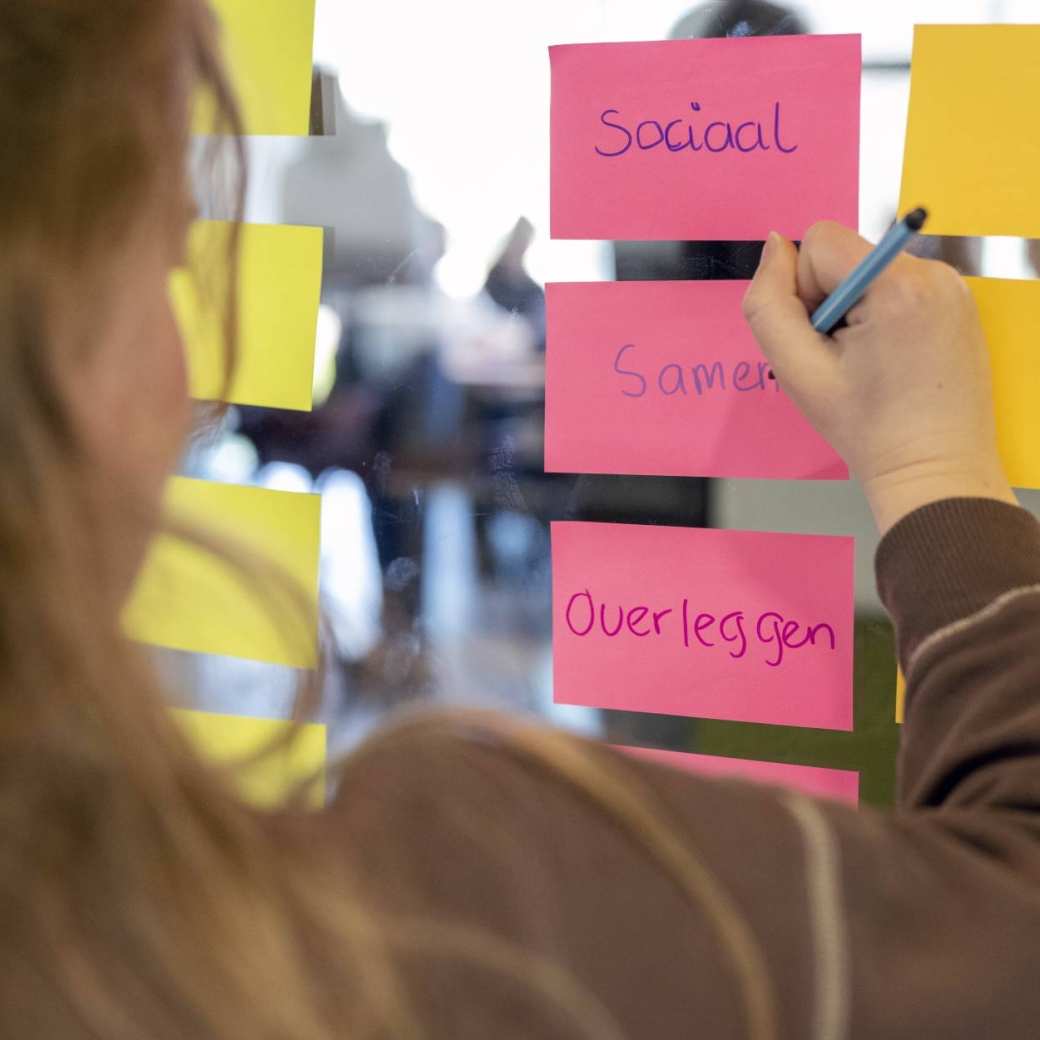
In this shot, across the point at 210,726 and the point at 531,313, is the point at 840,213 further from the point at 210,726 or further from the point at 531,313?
the point at 210,726

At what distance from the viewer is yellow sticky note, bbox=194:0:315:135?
71cm

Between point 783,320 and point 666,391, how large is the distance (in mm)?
98

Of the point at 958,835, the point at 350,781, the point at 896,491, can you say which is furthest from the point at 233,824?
the point at 896,491

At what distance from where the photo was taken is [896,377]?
1.77 ft

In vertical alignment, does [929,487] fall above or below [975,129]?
below

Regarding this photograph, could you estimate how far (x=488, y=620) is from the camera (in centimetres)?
73

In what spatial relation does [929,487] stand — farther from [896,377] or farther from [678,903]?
[678,903]

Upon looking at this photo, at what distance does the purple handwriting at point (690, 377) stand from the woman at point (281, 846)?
0.29 metres

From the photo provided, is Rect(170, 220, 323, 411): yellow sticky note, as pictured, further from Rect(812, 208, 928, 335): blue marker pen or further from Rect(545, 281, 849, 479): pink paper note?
Rect(812, 208, 928, 335): blue marker pen

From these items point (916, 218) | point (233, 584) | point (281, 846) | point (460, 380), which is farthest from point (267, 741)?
point (916, 218)

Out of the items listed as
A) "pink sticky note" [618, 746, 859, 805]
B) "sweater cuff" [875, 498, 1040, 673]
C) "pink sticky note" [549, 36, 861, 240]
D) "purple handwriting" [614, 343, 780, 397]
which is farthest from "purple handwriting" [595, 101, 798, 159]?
"pink sticky note" [618, 746, 859, 805]

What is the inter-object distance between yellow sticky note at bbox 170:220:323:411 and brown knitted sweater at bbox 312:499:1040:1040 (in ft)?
1.36

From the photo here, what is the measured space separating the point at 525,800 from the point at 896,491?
0.88ft

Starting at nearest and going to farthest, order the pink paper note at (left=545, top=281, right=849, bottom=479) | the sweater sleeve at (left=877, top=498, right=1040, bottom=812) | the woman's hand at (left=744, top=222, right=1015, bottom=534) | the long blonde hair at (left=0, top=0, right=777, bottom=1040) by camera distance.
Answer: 1. the long blonde hair at (left=0, top=0, right=777, bottom=1040)
2. the sweater sleeve at (left=877, top=498, right=1040, bottom=812)
3. the woman's hand at (left=744, top=222, right=1015, bottom=534)
4. the pink paper note at (left=545, top=281, right=849, bottom=479)
